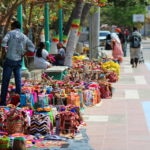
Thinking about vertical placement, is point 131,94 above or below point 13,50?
below

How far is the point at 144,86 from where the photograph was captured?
1788 centimetres

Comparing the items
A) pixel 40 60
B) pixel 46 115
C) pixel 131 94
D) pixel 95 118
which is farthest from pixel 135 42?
pixel 46 115

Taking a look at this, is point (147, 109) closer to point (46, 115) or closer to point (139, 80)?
point (46, 115)

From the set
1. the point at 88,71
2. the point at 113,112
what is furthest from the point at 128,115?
the point at 88,71

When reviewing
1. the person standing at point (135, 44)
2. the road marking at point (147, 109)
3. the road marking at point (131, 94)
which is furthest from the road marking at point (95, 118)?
the person standing at point (135, 44)

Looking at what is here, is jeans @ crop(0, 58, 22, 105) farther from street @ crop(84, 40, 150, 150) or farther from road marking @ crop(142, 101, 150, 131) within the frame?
road marking @ crop(142, 101, 150, 131)

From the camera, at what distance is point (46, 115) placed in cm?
991

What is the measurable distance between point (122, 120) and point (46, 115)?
2085mm

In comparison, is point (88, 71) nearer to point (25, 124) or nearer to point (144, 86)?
point (144, 86)

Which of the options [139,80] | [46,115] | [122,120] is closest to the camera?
[46,115]

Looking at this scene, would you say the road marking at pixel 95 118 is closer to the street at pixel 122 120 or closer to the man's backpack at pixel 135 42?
the street at pixel 122 120

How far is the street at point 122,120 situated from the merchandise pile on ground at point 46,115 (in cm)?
25

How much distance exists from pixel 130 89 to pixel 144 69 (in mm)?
8074

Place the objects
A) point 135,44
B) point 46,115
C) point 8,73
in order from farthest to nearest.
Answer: point 135,44, point 8,73, point 46,115
